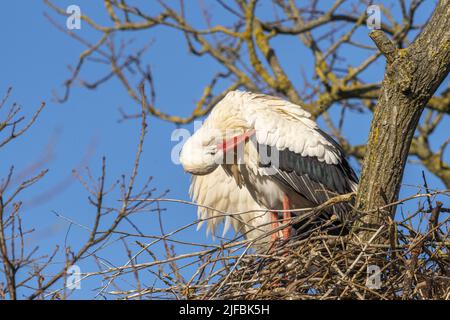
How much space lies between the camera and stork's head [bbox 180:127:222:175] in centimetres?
732

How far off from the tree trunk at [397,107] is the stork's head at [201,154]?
1.62 metres

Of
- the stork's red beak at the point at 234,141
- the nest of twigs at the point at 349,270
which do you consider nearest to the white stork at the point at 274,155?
the stork's red beak at the point at 234,141

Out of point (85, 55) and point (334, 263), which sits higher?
point (85, 55)

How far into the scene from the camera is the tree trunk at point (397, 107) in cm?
587

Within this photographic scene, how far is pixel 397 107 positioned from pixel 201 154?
6.38 feet

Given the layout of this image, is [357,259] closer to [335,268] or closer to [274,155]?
[335,268]

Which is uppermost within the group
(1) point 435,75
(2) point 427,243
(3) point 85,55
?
(3) point 85,55

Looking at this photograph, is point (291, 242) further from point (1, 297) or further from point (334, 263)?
point (1, 297)

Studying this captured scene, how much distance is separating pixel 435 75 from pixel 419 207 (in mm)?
872

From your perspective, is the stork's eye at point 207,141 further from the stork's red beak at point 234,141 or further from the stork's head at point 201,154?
the stork's red beak at point 234,141

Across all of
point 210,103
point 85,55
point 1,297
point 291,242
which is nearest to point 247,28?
point 210,103

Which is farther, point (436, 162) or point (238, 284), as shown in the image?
point (436, 162)
